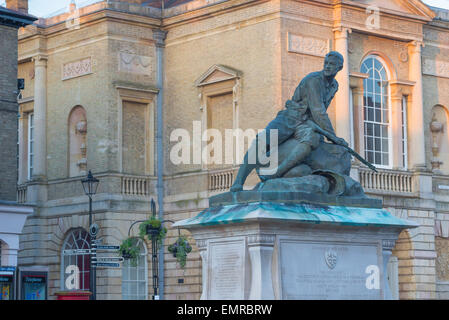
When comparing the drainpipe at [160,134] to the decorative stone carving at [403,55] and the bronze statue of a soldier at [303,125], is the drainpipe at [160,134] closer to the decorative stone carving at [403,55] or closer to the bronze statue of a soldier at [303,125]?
the decorative stone carving at [403,55]

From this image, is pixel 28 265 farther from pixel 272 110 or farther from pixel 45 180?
pixel 272 110

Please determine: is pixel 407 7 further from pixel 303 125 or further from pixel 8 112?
pixel 303 125

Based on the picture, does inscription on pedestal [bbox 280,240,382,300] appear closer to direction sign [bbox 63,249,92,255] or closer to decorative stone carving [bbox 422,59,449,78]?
direction sign [bbox 63,249,92,255]

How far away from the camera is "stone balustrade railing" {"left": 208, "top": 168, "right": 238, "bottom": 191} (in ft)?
135

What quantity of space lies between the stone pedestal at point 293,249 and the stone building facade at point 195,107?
21928mm

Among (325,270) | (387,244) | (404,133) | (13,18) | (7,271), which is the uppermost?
(13,18)

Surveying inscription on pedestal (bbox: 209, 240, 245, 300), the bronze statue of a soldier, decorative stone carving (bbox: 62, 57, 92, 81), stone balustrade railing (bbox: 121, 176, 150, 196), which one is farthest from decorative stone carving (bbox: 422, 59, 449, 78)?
inscription on pedestal (bbox: 209, 240, 245, 300)

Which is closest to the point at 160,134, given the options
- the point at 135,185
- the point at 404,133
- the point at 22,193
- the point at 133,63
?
the point at 135,185

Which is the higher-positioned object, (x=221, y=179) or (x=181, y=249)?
(x=221, y=179)

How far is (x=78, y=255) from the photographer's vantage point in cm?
4375

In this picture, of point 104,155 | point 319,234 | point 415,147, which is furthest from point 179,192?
point 319,234

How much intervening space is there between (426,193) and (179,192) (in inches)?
355

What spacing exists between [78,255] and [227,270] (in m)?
26.3

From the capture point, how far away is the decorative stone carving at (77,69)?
4366 cm
